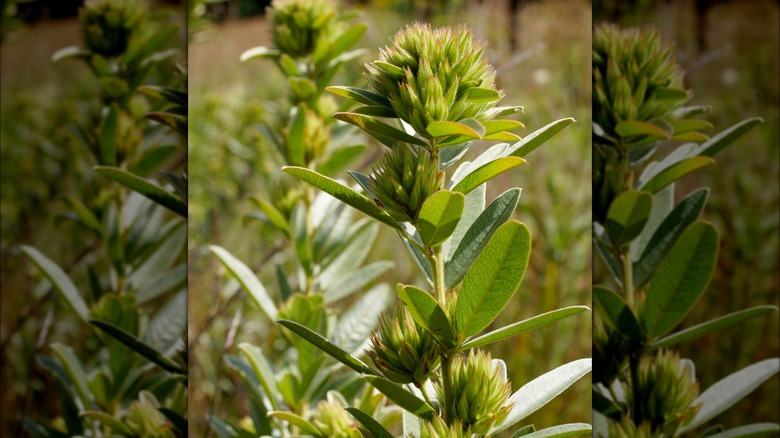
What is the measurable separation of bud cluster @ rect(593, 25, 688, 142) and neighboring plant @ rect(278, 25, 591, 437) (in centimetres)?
12

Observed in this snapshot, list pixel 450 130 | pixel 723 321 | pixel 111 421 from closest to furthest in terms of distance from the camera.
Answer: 1. pixel 450 130
2. pixel 723 321
3. pixel 111 421

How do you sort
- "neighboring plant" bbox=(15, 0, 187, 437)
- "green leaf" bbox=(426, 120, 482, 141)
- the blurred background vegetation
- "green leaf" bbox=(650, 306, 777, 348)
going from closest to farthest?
"green leaf" bbox=(426, 120, 482, 141), "green leaf" bbox=(650, 306, 777, 348), "neighboring plant" bbox=(15, 0, 187, 437), the blurred background vegetation

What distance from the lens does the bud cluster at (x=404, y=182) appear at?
298 mm

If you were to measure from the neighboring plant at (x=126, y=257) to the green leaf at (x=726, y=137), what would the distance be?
309mm

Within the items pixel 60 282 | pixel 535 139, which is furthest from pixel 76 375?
pixel 535 139

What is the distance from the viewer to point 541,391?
1.06 ft

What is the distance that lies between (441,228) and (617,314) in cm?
15

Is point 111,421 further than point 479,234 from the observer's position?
Yes

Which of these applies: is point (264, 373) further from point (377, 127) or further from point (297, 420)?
point (377, 127)

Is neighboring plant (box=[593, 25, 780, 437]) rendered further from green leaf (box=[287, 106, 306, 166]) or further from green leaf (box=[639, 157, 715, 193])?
green leaf (box=[287, 106, 306, 166])

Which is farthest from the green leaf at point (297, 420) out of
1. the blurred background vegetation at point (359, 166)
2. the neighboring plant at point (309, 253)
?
the blurred background vegetation at point (359, 166)

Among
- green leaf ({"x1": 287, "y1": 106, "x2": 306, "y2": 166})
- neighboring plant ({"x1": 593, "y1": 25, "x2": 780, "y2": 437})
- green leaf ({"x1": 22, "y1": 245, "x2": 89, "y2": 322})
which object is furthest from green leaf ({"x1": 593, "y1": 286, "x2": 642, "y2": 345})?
green leaf ({"x1": 22, "y1": 245, "x2": 89, "y2": 322})

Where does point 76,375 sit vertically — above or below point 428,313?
below

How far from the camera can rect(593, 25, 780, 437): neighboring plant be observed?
39cm
